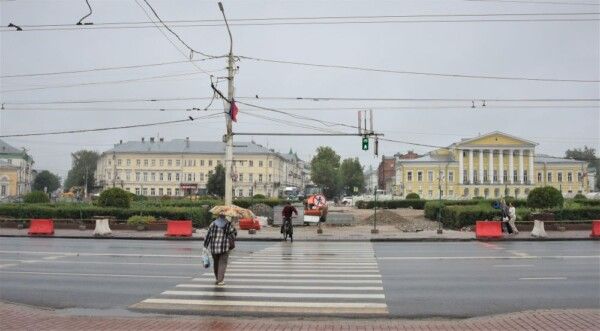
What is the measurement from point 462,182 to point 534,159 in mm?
16611

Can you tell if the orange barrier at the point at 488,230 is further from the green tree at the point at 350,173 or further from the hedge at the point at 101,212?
the green tree at the point at 350,173

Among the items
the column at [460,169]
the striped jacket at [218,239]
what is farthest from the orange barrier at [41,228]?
the column at [460,169]

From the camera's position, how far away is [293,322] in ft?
28.2

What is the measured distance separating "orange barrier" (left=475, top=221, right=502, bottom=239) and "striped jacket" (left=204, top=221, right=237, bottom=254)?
18.1 metres

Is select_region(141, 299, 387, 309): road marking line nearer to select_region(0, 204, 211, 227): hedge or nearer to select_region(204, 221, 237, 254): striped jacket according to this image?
select_region(204, 221, 237, 254): striped jacket

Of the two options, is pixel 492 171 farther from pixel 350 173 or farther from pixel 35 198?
pixel 35 198

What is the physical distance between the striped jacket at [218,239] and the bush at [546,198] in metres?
28.7

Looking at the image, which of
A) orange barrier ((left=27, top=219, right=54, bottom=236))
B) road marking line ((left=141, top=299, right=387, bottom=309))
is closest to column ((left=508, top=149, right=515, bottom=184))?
orange barrier ((left=27, top=219, right=54, bottom=236))

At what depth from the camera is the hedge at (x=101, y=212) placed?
3469 centimetres

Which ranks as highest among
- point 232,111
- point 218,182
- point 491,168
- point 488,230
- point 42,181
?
point 491,168

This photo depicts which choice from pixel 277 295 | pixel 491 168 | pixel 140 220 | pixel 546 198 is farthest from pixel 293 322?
pixel 491 168

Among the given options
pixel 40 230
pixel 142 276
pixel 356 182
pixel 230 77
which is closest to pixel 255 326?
pixel 142 276

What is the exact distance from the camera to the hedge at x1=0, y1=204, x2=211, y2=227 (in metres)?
34.7

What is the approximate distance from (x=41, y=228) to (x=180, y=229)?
806 centimetres
